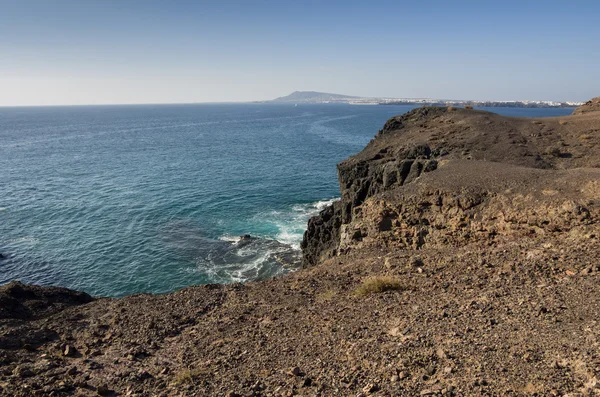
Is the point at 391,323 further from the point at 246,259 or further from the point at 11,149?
the point at 11,149

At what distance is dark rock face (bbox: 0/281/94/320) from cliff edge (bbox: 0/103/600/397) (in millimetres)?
77

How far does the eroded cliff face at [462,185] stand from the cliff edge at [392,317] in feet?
0.40

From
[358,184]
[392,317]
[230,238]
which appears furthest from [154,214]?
[392,317]

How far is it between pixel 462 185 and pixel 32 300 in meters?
22.2

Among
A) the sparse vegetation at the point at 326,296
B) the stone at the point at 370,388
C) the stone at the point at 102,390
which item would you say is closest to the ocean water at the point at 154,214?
the sparse vegetation at the point at 326,296

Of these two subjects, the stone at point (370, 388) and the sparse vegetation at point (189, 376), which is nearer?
the stone at point (370, 388)

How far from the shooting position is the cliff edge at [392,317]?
357 inches

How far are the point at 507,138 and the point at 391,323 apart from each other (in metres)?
25.9

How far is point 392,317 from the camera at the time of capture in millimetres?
12227

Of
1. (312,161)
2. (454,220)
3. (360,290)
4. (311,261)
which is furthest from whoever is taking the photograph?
(312,161)

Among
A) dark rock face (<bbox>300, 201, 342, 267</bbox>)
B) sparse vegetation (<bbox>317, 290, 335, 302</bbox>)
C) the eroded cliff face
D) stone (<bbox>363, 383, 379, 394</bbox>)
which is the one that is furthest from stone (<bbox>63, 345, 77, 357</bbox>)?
dark rock face (<bbox>300, 201, 342, 267</bbox>)

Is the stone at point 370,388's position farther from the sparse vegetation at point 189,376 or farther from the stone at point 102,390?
the stone at point 102,390

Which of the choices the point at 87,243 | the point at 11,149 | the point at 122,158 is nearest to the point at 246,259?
the point at 87,243

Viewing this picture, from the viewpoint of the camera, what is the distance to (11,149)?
87.6 metres
